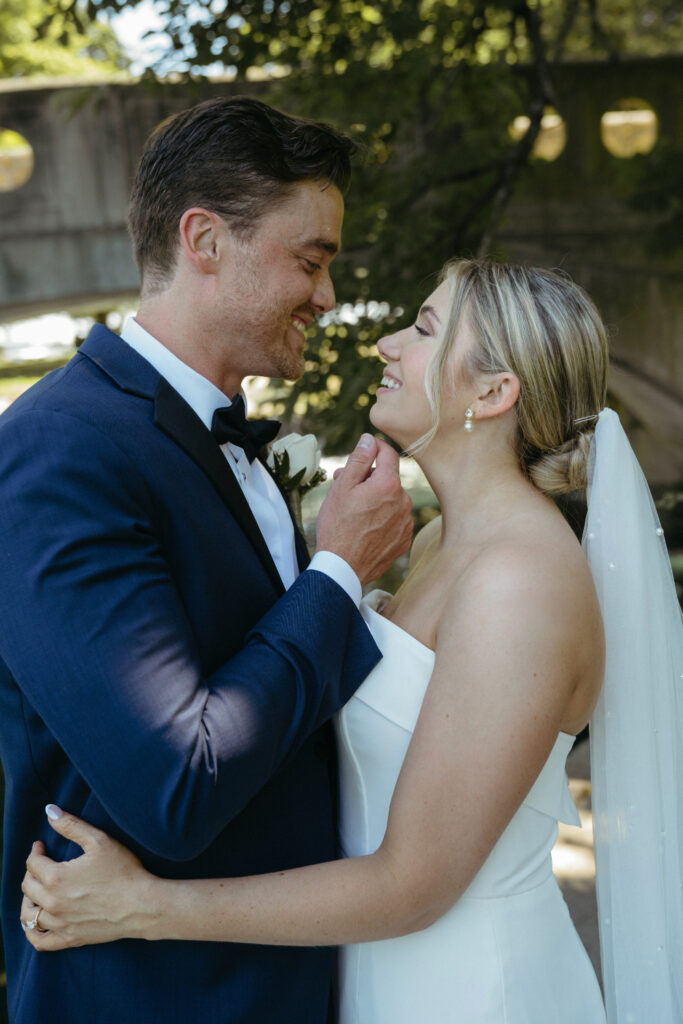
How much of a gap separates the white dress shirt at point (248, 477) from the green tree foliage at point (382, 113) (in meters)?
2.59

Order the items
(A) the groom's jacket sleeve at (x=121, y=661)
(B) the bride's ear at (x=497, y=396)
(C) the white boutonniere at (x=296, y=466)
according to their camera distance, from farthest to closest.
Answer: (C) the white boutonniere at (x=296, y=466)
(B) the bride's ear at (x=497, y=396)
(A) the groom's jacket sleeve at (x=121, y=661)

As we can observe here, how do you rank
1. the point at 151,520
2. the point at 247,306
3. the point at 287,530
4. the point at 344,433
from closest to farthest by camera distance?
the point at 151,520 < the point at 247,306 < the point at 287,530 < the point at 344,433

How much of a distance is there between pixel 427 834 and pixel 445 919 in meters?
0.34

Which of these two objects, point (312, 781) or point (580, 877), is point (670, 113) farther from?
point (312, 781)

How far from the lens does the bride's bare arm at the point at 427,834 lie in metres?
1.53

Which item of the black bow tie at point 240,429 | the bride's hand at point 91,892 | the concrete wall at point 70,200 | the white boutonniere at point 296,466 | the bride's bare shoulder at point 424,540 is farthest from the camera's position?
the concrete wall at point 70,200

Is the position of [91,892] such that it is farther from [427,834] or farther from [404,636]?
[404,636]

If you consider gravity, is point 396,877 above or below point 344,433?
above

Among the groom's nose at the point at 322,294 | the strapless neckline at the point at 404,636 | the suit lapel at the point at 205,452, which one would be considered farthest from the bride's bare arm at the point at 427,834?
the groom's nose at the point at 322,294

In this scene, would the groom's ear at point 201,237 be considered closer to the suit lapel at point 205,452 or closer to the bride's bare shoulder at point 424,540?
the suit lapel at point 205,452

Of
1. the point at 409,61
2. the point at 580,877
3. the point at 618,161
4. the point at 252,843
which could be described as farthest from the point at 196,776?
the point at 618,161

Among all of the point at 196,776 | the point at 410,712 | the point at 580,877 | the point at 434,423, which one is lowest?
the point at 580,877

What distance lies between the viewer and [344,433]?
4.73 m

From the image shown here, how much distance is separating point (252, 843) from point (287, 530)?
0.68 metres
